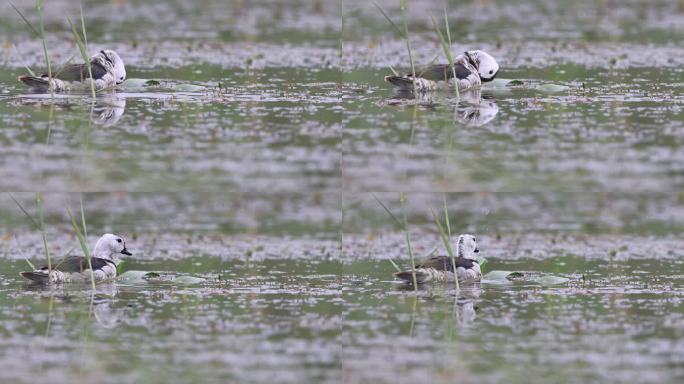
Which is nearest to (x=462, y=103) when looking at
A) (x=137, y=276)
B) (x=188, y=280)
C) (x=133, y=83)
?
(x=188, y=280)

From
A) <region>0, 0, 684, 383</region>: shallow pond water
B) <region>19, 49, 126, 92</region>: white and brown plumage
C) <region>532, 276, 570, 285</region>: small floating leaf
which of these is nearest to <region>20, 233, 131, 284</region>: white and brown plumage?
<region>0, 0, 684, 383</region>: shallow pond water

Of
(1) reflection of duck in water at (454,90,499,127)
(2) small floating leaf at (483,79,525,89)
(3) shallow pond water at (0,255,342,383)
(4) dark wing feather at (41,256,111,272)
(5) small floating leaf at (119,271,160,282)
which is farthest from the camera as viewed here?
(2) small floating leaf at (483,79,525,89)

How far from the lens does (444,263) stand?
839 centimetres

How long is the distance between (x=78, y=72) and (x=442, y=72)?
2509 mm

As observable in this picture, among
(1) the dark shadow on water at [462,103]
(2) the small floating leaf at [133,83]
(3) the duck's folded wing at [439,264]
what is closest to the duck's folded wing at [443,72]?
(1) the dark shadow on water at [462,103]

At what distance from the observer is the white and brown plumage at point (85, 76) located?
9.38 m

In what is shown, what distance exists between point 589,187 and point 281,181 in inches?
73.8

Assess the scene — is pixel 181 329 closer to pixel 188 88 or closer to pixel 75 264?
pixel 75 264

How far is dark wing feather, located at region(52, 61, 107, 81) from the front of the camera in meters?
9.38

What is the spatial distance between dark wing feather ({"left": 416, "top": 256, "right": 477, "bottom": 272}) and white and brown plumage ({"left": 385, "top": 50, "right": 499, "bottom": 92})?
1323 mm

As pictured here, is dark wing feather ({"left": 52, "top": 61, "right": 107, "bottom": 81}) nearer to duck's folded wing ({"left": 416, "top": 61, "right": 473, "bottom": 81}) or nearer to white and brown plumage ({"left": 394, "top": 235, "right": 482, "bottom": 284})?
duck's folded wing ({"left": 416, "top": 61, "right": 473, "bottom": 81})

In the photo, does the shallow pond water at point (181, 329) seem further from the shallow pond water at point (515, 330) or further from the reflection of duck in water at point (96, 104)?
the reflection of duck in water at point (96, 104)

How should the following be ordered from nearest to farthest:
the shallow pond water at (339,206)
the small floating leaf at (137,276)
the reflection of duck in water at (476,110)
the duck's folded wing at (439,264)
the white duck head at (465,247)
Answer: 1. the shallow pond water at (339,206)
2. the duck's folded wing at (439,264)
3. the small floating leaf at (137,276)
4. the white duck head at (465,247)
5. the reflection of duck in water at (476,110)

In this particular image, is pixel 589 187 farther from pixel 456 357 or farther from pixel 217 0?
pixel 217 0
